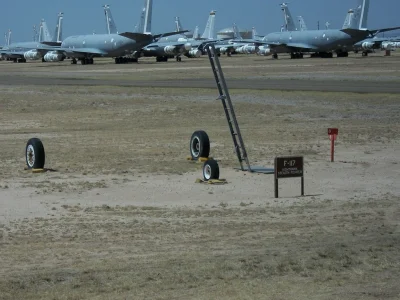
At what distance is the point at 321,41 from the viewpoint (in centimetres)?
11231

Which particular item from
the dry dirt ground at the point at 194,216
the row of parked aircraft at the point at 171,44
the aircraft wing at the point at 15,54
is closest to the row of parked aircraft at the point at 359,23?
the row of parked aircraft at the point at 171,44

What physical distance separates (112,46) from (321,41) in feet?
82.8

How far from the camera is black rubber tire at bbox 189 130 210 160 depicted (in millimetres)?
21203

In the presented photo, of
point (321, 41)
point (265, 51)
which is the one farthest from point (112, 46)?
point (321, 41)

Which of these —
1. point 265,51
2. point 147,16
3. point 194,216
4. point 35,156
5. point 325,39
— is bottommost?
point 194,216

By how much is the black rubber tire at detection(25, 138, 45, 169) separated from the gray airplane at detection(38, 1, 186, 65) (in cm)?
8787

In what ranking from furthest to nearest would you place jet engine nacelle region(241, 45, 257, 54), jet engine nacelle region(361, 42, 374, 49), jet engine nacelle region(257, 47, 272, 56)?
jet engine nacelle region(241, 45, 257, 54), jet engine nacelle region(257, 47, 272, 56), jet engine nacelle region(361, 42, 374, 49)

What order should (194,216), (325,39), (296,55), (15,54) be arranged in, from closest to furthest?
1. (194,216)
2. (325,39)
3. (296,55)
4. (15,54)

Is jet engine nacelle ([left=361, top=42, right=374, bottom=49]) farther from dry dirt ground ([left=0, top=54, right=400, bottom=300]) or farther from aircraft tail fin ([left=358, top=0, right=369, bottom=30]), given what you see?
dry dirt ground ([left=0, top=54, right=400, bottom=300])

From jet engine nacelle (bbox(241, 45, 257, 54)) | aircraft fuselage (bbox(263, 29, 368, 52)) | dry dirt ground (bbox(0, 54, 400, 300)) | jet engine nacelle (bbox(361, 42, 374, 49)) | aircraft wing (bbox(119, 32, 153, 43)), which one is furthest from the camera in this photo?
jet engine nacelle (bbox(241, 45, 257, 54))

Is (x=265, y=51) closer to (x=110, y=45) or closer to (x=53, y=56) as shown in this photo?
(x=110, y=45)

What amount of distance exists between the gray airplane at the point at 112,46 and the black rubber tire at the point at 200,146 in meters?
86.6

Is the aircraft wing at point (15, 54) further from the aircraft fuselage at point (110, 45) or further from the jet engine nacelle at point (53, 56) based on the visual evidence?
the aircraft fuselage at point (110, 45)

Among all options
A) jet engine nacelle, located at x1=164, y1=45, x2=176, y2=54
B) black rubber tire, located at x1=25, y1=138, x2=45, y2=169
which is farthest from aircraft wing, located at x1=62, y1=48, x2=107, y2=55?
black rubber tire, located at x1=25, y1=138, x2=45, y2=169
